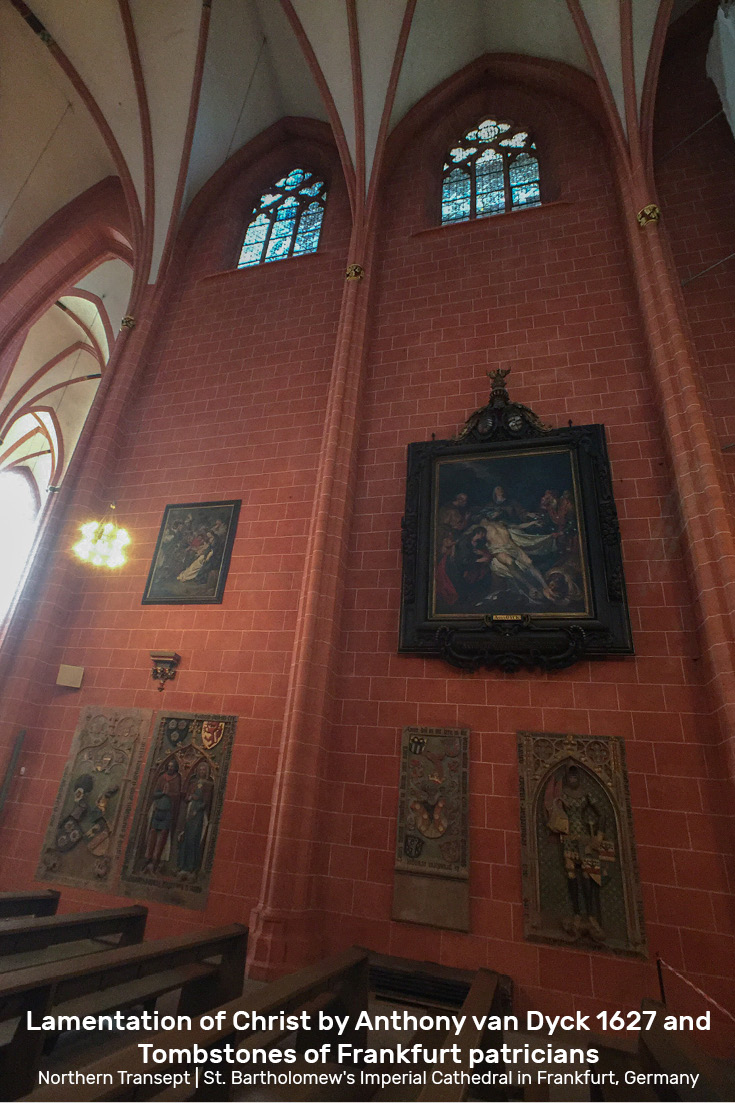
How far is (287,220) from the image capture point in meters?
10.3

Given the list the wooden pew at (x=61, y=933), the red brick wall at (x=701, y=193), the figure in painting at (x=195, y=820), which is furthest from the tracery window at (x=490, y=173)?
the wooden pew at (x=61, y=933)

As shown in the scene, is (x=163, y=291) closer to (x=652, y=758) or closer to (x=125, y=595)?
(x=125, y=595)

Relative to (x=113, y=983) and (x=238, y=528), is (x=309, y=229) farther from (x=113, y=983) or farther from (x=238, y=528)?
(x=113, y=983)

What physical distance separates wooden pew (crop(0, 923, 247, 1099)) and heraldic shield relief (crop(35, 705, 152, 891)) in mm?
2397

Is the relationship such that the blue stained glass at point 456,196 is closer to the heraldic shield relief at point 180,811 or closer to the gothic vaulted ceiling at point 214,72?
the gothic vaulted ceiling at point 214,72

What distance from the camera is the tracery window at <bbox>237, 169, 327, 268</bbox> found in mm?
9930

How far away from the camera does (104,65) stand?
925 centimetres

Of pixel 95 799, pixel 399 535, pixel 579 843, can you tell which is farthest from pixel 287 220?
pixel 579 843

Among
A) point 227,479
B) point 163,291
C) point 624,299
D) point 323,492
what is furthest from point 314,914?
point 163,291

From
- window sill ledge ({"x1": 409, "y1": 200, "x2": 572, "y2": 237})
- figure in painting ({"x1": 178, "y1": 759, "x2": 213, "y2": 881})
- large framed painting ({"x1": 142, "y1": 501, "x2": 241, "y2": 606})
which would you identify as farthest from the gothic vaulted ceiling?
figure in painting ({"x1": 178, "y1": 759, "x2": 213, "y2": 881})

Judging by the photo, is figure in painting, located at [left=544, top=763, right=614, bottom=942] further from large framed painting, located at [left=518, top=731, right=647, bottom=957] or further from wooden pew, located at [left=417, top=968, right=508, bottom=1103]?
wooden pew, located at [left=417, top=968, right=508, bottom=1103]

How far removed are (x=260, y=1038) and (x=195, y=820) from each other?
344 centimetres

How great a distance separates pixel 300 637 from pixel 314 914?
8.25 ft

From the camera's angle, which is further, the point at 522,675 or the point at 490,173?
the point at 490,173
